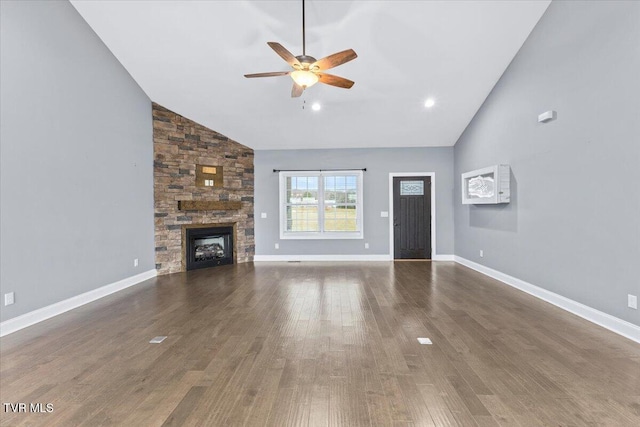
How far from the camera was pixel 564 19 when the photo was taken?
141 inches

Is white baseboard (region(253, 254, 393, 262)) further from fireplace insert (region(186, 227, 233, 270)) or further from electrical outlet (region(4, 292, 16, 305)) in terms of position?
electrical outlet (region(4, 292, 16, 305))

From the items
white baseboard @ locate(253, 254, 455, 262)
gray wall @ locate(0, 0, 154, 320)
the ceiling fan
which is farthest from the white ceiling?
white baseboard @ locate(253, 254, 455, 262)

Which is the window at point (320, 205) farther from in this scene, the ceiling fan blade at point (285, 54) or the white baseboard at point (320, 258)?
the ceiling fan blade at point (285, 54)

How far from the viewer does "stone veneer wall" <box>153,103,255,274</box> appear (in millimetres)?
5715

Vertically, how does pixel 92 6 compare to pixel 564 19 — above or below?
above

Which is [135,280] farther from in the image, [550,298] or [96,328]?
[550,298]

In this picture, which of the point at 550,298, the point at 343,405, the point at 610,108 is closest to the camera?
the point at 343,405

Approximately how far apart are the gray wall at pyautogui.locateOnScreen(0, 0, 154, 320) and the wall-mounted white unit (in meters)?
5.89

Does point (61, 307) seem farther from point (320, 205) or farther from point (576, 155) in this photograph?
point (576, 155)

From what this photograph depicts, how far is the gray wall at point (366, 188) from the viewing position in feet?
23.4

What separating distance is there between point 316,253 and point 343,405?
5.48 meters

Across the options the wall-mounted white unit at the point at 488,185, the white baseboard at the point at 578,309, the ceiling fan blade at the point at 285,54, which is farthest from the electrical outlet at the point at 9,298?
the wall-mounted white unit at the point at 488,185

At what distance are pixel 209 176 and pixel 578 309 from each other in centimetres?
633

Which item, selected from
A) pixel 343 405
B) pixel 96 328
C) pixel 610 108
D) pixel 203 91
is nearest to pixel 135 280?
pixel 96 328
